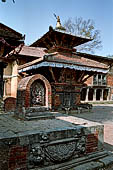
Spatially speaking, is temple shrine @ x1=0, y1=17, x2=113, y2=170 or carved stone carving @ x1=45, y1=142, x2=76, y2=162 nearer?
temple shrine @ x1=0, y1=17, x2=113, y2=170

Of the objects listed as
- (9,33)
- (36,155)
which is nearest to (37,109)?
(36,155)

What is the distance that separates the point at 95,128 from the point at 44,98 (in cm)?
196

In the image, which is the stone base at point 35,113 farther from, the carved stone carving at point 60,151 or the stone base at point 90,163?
the stone base at point 90,163

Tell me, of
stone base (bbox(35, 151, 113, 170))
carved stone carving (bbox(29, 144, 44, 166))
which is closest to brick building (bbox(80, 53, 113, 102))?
stone base (bbox(35, 151, 113, 170))

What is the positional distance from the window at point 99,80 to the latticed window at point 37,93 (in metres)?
18.8

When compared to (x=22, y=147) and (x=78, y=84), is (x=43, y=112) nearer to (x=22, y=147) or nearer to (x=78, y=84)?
(x=22, y=147)

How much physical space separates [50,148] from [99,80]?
70.4ft

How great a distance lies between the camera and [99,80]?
2342cm

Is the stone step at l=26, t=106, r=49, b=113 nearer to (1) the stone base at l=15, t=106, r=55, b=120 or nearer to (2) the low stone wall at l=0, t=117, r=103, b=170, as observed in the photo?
(1) the stone base at l=15, t=106, r=55, b=120

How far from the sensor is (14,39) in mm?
7844

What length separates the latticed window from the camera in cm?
482

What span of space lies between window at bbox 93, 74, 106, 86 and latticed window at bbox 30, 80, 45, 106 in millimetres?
18820

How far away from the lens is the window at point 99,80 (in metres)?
23.0

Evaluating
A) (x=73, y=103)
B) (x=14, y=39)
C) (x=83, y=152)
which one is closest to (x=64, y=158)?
(x=83, y=152)
